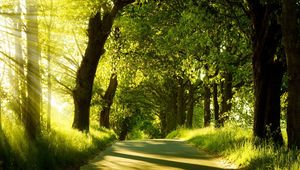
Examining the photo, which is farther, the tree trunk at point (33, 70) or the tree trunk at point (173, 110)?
the tree trunk at point (173, 110)

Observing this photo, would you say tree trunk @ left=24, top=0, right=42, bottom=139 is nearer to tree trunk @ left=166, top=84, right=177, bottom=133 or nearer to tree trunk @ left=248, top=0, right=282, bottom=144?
tree trunk @ left=248, top=0, right=282, bottom=144

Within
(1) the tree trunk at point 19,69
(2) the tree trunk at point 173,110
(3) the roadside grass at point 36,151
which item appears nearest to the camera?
(3) the roadside grass at point 36,151

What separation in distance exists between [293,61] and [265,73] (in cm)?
416

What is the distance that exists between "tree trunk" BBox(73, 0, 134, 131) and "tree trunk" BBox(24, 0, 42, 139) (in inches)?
336

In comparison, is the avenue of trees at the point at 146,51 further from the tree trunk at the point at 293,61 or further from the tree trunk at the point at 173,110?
the tree trunk at the point at 173,110

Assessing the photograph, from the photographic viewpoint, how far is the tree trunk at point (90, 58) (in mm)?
21016

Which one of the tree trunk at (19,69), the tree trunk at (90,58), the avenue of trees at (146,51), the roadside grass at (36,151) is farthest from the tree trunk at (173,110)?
the roadside grass at (36,151)

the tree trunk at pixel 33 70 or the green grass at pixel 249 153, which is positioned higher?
the tree trunk at pixel 33 70

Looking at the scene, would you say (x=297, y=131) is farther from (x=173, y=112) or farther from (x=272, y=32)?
(x=173, y=112)

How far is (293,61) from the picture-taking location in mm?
11398

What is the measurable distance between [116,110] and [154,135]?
78.1ft

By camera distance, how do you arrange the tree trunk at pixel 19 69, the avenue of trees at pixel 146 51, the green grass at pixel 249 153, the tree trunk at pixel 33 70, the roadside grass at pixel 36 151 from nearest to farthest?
1. the roadside grass at pixel 36 151
2. the green grass at pixel 249 153
3. the tree trunk at pixel 33 70
4. the avenue of trees at pixel 146 51
5. the tree trunk at pixel 19 69

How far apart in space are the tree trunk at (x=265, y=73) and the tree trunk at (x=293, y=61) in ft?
11.9

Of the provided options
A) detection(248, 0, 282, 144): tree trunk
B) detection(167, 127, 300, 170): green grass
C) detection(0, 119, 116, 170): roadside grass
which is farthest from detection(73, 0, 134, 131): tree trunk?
detection(0, 119, 116, 170): roadside grass
